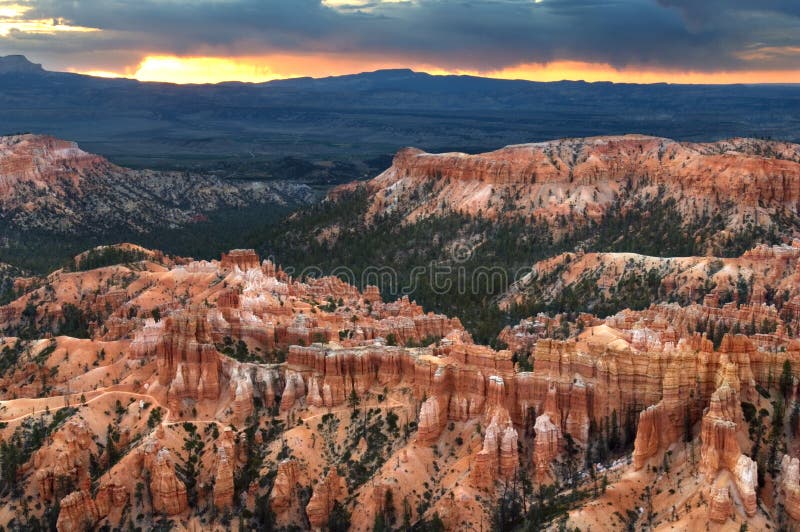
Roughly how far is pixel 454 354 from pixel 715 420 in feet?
71.3

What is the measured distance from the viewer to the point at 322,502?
67.1 metres

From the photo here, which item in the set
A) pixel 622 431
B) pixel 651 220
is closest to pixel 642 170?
pixel 651 220

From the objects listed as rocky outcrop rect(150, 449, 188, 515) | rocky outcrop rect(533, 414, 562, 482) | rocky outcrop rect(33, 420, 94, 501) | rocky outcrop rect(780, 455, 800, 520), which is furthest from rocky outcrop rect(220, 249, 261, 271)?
rocky outcrop rect(780, 455, 800, 520)

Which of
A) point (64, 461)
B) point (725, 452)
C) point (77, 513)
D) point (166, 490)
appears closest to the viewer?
point (725, 452)

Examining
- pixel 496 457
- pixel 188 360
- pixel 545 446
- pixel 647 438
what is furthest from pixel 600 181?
pixel 647 438

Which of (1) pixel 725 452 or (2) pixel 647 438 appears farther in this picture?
(2) pixel 647 438

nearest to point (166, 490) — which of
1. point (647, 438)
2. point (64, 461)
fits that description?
point (64, 461)

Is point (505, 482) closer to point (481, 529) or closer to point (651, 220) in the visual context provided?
point (481, 529)

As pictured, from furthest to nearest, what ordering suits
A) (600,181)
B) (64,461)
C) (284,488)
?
(600,181) < (64,461) < (284,488)

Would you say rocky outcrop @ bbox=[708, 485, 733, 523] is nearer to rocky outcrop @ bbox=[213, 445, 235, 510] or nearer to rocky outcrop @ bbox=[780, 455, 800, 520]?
rocky outcrop @ bbox=[780, 455, 800, 520]

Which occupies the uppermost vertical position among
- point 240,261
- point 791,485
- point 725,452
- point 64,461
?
point 240,261

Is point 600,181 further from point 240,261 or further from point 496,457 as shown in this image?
point 496,457

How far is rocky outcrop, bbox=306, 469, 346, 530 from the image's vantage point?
67062 mm

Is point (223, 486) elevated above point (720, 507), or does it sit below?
below
